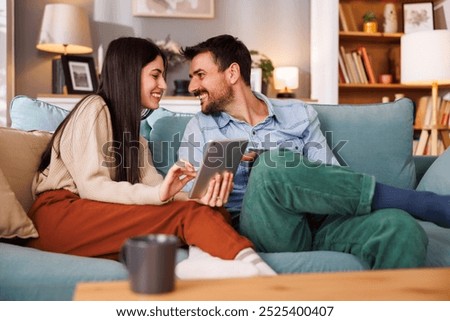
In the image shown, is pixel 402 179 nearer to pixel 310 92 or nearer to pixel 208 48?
pixel 208 48

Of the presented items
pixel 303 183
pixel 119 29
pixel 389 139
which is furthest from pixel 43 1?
pixel 303 183

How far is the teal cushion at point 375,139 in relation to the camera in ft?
6.53

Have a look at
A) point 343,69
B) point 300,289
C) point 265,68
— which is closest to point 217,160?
point 300,289

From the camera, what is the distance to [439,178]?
1871 mm

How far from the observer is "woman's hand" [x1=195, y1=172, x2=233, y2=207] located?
4.80ft

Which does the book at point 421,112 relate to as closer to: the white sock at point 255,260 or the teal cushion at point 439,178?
the teal cushion at point 439,178

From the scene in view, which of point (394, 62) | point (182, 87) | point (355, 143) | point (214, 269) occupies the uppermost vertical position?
point (394, 62)

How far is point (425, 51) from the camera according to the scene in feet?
9.89

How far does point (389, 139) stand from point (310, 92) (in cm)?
232

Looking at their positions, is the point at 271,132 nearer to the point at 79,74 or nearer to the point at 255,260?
the point at 255,260

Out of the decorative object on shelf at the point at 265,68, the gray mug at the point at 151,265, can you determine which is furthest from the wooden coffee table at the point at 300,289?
the decorative object on shelf at the point at 265,68

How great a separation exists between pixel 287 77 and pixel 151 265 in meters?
3.40

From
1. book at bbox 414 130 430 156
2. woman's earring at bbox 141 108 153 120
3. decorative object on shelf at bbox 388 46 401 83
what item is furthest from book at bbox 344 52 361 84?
woman's earring at bbox 141 108 153 120
